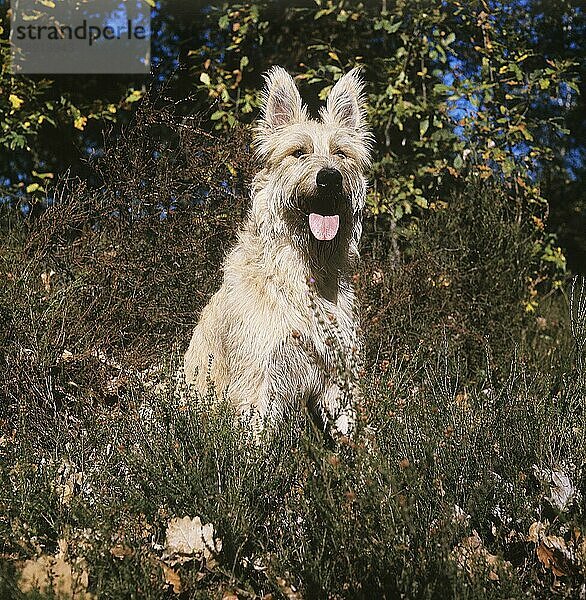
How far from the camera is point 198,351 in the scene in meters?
3.89

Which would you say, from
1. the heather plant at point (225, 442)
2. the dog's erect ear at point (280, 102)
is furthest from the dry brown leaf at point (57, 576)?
the dog's erect ear at point (280, 102)

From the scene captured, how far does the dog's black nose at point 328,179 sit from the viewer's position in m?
3.29

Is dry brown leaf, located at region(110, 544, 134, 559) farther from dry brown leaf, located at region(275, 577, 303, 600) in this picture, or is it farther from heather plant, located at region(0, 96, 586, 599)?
dry brown leaf, located at region(275, 577, 303, 600)

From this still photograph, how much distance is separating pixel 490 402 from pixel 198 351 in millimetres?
1607

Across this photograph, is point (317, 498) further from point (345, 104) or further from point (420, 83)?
point (420, 83)

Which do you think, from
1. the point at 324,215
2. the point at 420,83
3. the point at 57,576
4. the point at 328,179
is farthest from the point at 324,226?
the point at 420,83

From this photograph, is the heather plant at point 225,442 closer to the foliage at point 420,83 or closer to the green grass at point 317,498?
the green grass at point 317,498

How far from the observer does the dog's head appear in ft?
11.1

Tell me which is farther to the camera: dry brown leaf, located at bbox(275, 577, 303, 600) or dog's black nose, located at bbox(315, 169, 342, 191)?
dog's black nose, located at bbox(315, 169, 342, 191)

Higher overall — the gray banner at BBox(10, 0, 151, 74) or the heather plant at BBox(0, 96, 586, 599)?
the gray banner at BBox(10, 0, 151, 74)

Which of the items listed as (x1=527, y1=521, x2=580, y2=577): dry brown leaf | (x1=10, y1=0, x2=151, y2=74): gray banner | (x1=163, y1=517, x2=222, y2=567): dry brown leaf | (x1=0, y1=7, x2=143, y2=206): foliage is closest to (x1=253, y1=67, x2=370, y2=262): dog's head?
(x1=163, y1=517, x2=222, y2=567): dry brown leaf

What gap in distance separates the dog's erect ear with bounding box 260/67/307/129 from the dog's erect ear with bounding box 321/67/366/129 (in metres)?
0.15

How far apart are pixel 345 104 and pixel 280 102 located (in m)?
0.36

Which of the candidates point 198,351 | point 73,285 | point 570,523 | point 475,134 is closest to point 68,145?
point 73,285
